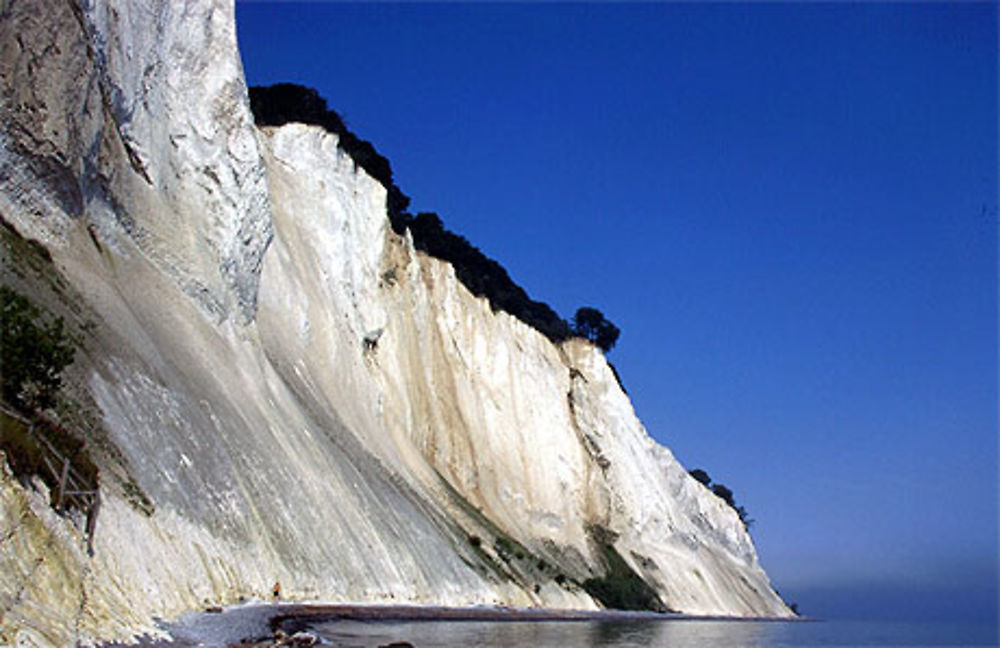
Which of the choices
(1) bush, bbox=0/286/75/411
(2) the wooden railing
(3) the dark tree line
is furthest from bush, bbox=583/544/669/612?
(2) the wooden railing

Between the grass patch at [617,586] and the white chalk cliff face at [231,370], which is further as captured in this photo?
the grass patch at [617,586]

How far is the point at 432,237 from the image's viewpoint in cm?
6525

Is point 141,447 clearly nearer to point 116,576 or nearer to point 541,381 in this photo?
point 116,576

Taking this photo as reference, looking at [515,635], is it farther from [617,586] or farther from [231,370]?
[617,586]

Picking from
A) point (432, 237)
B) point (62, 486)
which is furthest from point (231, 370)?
point (432, 237)

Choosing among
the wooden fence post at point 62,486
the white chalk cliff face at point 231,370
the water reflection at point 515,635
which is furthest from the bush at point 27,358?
the water reflection at point 515,635

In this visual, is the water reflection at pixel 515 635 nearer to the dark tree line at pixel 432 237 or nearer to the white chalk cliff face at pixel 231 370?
the white chalk cliff face at pixel 231 370

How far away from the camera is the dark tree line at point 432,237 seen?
170 ft

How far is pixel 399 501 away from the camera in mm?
40000

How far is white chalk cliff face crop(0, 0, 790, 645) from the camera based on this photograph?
21812 millimetres

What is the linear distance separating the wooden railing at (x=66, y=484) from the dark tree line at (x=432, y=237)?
34700 millimetres

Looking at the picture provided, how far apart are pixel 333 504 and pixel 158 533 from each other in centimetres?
1187

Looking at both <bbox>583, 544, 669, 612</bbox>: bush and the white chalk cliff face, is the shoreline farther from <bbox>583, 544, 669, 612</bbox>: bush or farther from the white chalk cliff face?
<bbox>583, 544, 669, 612</bbox>: bush

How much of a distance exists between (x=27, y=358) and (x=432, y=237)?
46462mm
